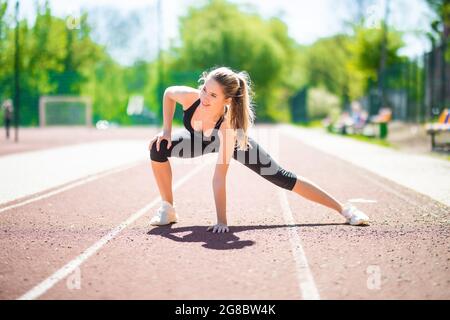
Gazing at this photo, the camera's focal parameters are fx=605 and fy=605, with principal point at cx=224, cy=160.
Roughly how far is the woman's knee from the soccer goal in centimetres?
4553

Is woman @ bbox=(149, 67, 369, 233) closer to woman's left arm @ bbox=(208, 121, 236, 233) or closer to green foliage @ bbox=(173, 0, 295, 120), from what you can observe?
woman's left arm @ bbox=(208, 121, 236, 233)

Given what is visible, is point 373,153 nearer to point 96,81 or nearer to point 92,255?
point 92,255

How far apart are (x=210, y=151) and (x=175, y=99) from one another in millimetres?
709

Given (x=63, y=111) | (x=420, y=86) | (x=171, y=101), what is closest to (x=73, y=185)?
(x=171, y=101)

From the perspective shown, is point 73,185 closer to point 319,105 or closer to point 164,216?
point 164,216

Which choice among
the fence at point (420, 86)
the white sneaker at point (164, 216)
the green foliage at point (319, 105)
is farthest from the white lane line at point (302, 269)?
the green foliage at point (319, 105)

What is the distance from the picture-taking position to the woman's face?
616cm

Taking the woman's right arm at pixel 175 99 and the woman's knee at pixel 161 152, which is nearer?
the woman's right arm at pixel 175 99

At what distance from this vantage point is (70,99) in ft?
170

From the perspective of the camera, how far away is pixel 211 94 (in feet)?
20.3

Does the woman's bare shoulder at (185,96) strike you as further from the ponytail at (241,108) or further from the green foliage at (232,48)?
the green foliage at (232,48)

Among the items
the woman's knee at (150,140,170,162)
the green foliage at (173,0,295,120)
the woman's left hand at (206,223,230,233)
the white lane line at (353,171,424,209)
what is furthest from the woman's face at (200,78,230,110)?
the green foliage at (173,0,295,120)

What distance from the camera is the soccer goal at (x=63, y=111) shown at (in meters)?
51.7
